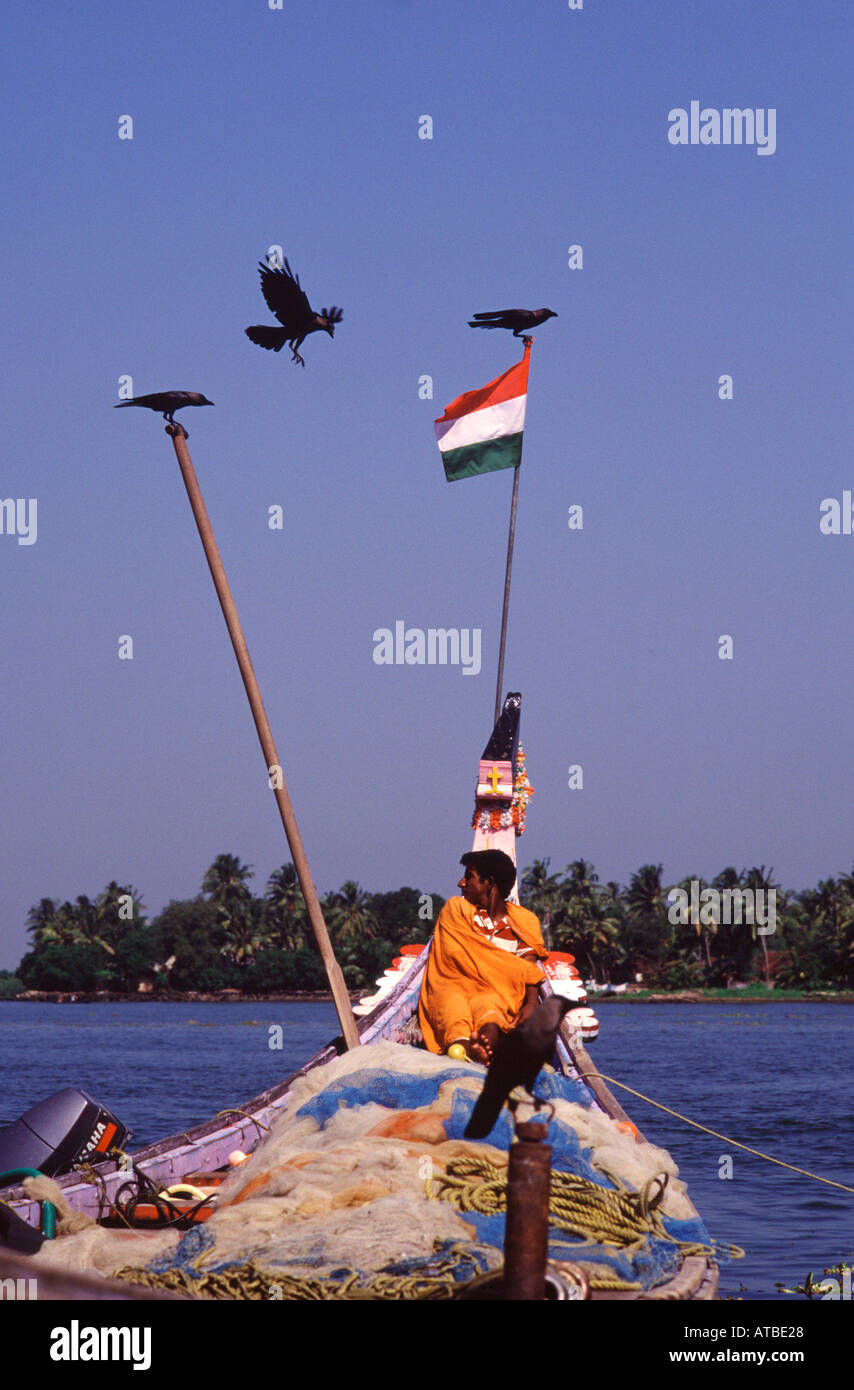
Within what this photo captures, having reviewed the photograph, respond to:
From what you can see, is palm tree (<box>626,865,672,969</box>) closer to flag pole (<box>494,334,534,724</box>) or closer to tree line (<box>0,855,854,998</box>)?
tree line (<box>0,855,854,998</box>)

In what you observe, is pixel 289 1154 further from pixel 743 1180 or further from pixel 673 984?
pixel 673 984

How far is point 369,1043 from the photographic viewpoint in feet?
34.1

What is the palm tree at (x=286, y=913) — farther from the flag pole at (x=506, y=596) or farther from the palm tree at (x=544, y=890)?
the flag pole at (x=506, y=596)

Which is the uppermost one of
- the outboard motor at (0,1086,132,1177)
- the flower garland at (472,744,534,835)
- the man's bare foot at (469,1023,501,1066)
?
the flower garland at (472,744,534,835)

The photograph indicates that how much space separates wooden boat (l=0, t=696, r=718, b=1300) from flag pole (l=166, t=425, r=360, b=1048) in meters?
0.56

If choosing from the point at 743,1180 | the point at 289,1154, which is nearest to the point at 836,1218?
the point at 743,1180

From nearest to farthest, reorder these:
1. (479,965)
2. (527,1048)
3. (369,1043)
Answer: (527,1048) → (479,965) → (369,1043)

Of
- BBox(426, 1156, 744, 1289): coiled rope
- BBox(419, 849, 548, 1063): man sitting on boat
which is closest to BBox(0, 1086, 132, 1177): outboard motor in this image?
BBox(419, 849, 548, 1063): man sitting on boat

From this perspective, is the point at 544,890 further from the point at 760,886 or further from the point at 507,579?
the point at 507,579

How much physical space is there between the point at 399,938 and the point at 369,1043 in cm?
8178

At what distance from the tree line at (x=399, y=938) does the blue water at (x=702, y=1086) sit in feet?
18.8

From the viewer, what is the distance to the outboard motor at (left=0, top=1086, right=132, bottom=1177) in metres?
8.45

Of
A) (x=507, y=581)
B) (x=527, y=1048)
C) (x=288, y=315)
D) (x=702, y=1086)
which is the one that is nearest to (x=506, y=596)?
(x=507, y=581)

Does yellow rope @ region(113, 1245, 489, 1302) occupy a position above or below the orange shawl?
below
